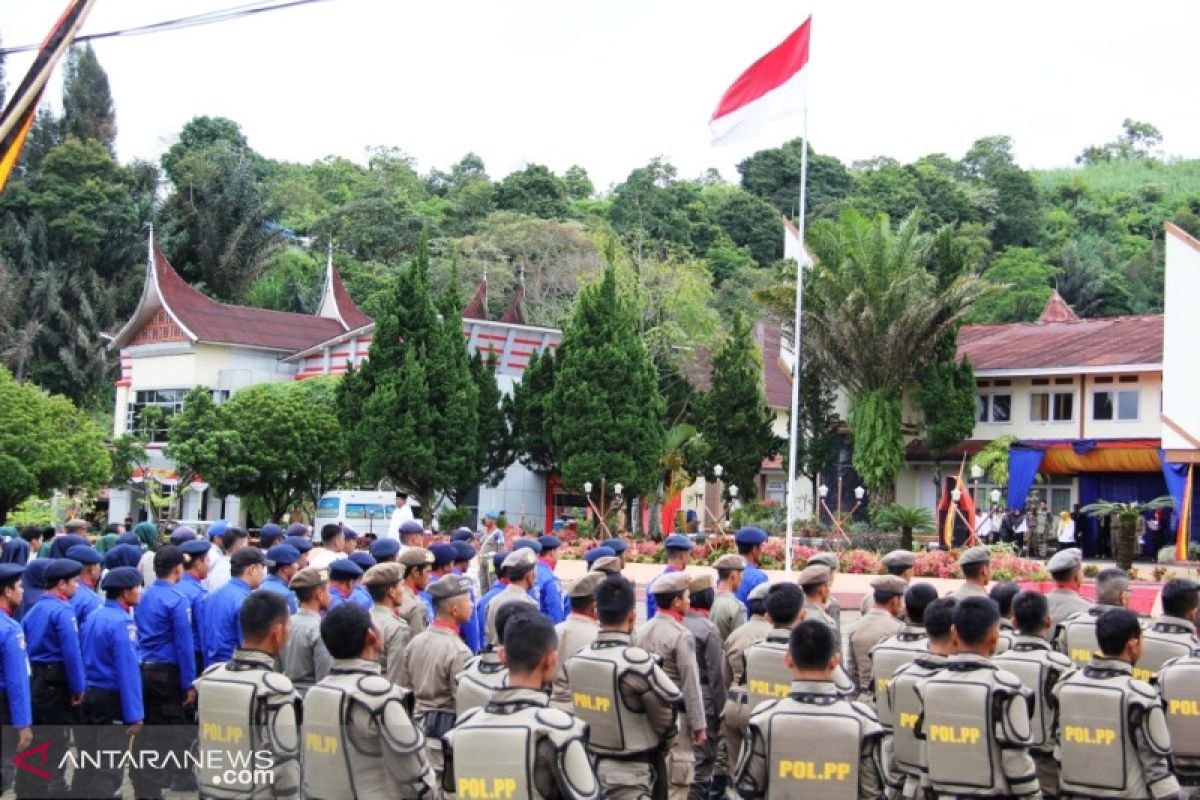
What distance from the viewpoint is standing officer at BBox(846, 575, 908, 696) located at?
8875mm

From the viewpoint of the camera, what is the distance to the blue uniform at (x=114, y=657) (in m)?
8.41

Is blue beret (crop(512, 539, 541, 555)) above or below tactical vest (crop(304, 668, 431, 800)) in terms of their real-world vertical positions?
above

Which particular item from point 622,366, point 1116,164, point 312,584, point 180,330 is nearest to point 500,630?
point 312,584

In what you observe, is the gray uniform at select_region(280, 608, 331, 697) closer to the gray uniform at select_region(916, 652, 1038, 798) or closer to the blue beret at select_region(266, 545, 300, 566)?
the blue beret at select_region(266, 545, 300, 566)

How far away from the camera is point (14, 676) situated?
26.7ft

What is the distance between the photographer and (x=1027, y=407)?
39094 mm

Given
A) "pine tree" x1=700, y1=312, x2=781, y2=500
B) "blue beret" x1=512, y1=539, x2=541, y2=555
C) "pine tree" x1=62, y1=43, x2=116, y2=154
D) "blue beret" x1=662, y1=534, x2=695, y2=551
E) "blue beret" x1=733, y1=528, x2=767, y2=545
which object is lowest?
"blue beret" x1=512, y1=539, x2=541, y2=555

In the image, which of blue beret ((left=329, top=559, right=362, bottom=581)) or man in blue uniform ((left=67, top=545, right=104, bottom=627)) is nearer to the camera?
blue beret ((left=329, top=559, right=362, bottom=581))

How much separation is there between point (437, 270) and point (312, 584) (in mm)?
47859

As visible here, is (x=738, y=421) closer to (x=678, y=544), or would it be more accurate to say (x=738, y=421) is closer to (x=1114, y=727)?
(x=678, y=544)

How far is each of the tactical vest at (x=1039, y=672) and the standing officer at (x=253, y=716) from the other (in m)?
3.67

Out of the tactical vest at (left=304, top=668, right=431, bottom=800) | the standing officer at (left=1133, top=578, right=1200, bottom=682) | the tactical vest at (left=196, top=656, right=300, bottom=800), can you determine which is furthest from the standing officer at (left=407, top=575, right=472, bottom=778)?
the standing officer at (left=1133, top=578, right=1200, bottom=682)

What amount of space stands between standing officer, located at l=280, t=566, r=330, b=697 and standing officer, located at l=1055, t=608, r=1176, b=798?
3981mm

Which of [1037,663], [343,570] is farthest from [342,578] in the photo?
[1037,663]
